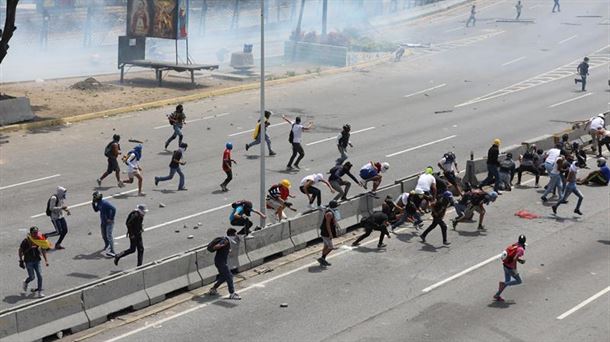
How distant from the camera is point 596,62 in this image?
55.4 metres

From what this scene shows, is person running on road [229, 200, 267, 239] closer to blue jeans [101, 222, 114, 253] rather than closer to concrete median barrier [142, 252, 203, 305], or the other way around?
concrete median barrier [142, 252, 203, 305]

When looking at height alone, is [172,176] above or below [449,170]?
below

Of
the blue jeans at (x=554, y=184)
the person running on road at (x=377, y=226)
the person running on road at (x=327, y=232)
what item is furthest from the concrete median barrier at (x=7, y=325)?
the blue jeans at (x=554, y=184)

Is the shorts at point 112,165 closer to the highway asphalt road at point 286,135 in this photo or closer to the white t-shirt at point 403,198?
the highway asphalt road at point 286,135

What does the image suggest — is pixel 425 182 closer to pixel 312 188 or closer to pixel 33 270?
pixel 312 188

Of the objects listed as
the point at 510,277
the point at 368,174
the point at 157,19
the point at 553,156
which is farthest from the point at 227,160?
the point at 157,19

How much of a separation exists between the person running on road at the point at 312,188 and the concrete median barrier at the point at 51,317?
25.8 feet

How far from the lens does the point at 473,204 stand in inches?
952

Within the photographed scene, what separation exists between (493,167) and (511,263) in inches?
357

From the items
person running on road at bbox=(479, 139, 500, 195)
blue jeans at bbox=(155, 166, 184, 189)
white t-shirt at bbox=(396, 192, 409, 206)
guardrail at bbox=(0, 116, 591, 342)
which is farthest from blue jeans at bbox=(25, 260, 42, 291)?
person running on road at bbox=(479, 139, 500, 195)

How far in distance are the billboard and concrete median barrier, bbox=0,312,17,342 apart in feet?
96.6

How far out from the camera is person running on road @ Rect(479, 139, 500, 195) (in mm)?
27609

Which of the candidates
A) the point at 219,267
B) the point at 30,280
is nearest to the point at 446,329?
the point at 219,267

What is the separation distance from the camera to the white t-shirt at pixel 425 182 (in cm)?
2444
